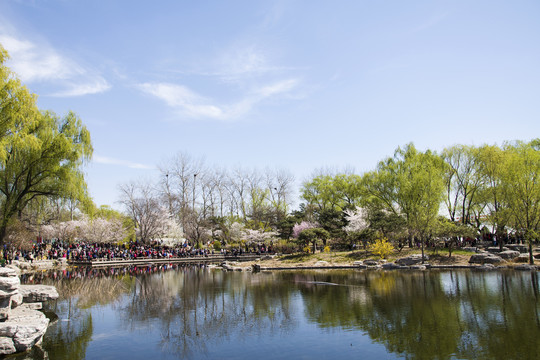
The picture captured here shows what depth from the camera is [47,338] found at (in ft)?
36.8

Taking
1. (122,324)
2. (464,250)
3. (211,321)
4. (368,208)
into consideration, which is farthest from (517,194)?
(122,324)

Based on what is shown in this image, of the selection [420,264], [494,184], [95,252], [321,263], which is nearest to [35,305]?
[321,263]

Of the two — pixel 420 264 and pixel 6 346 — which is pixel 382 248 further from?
pixel 6 346

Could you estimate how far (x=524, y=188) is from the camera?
91.8ft

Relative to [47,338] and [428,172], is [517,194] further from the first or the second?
[47,338]

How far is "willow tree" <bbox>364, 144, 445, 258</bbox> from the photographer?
32.9 m

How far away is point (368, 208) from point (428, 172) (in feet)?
28.8

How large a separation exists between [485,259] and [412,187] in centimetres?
913

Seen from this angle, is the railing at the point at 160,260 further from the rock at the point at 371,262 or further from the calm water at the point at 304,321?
the calm water at the point at 304,321

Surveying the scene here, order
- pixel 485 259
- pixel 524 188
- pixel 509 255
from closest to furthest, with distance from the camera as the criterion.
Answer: pixel 524 188, pixel 485 259, pixel 509 255

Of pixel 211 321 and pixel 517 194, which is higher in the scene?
pixel 517 194

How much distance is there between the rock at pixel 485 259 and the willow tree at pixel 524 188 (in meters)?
2.28

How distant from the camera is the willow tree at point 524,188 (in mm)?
27828

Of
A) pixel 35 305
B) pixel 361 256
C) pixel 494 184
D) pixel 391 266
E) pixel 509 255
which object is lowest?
pixel 391 266
